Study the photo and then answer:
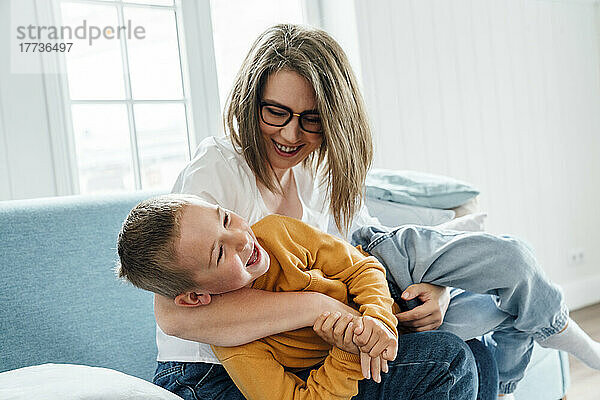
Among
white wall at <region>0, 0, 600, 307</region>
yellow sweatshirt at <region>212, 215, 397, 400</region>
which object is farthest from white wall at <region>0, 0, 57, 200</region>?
white wall at <region>0, 0, 600, 307</region>

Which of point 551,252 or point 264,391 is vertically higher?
point 264,391

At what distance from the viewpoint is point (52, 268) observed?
5.49 feet

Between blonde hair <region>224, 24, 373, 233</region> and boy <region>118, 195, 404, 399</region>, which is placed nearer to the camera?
boy <region>118, 195, 404, 399</region>

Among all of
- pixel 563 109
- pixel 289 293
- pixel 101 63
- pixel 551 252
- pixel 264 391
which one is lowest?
pixel 551 252

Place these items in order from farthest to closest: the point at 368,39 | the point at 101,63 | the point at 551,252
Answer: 1. the point at 551,252
2. the point at 368,39
3. the point at 101,63

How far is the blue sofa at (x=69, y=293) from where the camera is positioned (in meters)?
1.58

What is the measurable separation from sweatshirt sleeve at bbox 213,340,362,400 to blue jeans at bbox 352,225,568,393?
0.35 m

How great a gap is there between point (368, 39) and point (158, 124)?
1.06 metres

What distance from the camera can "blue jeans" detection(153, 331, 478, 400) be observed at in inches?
53.6

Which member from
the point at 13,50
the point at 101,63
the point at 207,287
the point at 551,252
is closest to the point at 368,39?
the point at 101,63

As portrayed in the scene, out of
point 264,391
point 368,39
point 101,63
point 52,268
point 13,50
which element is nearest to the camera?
point 264,391

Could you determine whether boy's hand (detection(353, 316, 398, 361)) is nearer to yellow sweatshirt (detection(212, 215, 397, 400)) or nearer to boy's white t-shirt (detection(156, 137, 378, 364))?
yellow sweatshirt (detection(212, 215, 397, 400))

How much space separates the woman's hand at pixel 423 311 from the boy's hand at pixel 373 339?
0.24 m

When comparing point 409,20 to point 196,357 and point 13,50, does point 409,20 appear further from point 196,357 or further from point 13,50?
point 196,357
